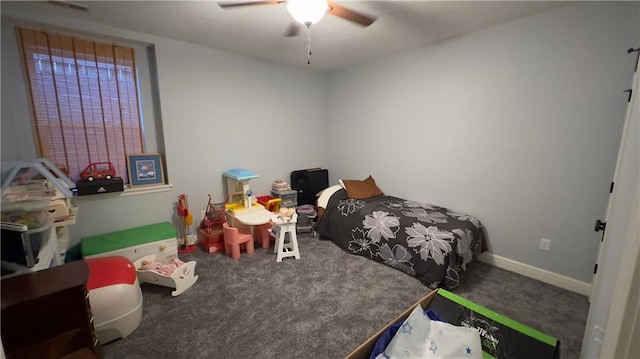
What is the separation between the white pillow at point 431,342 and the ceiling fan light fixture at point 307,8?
64.7 inches

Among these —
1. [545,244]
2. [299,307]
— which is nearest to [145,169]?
[299,307]

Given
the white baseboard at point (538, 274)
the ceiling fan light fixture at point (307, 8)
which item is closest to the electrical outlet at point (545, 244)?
the white baseboard at point (538, 274)

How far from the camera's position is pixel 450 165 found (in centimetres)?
291

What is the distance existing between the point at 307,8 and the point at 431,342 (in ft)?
A: 5.69

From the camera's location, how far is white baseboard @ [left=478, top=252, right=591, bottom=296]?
220 centimetres

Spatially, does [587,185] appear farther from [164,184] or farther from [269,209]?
[164,184]

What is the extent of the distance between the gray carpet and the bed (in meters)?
0.15

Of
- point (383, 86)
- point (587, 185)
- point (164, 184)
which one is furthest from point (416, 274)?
point (164, 184)

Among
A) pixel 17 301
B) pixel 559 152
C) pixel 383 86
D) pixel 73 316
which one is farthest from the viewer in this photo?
pixel 383 86

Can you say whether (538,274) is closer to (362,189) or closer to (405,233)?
(405,233)

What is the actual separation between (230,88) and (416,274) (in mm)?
2950

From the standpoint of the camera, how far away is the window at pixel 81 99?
2.28m

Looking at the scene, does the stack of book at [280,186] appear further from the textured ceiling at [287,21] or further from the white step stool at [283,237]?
the textured ceiling at [287,21]

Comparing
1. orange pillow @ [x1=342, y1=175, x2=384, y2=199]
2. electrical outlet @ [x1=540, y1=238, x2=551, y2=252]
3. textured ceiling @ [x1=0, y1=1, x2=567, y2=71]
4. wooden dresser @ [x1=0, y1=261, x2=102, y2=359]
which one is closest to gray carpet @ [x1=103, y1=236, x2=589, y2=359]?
electrical outlet @ [x1=540, y1=238, x2=551, y2=252]
